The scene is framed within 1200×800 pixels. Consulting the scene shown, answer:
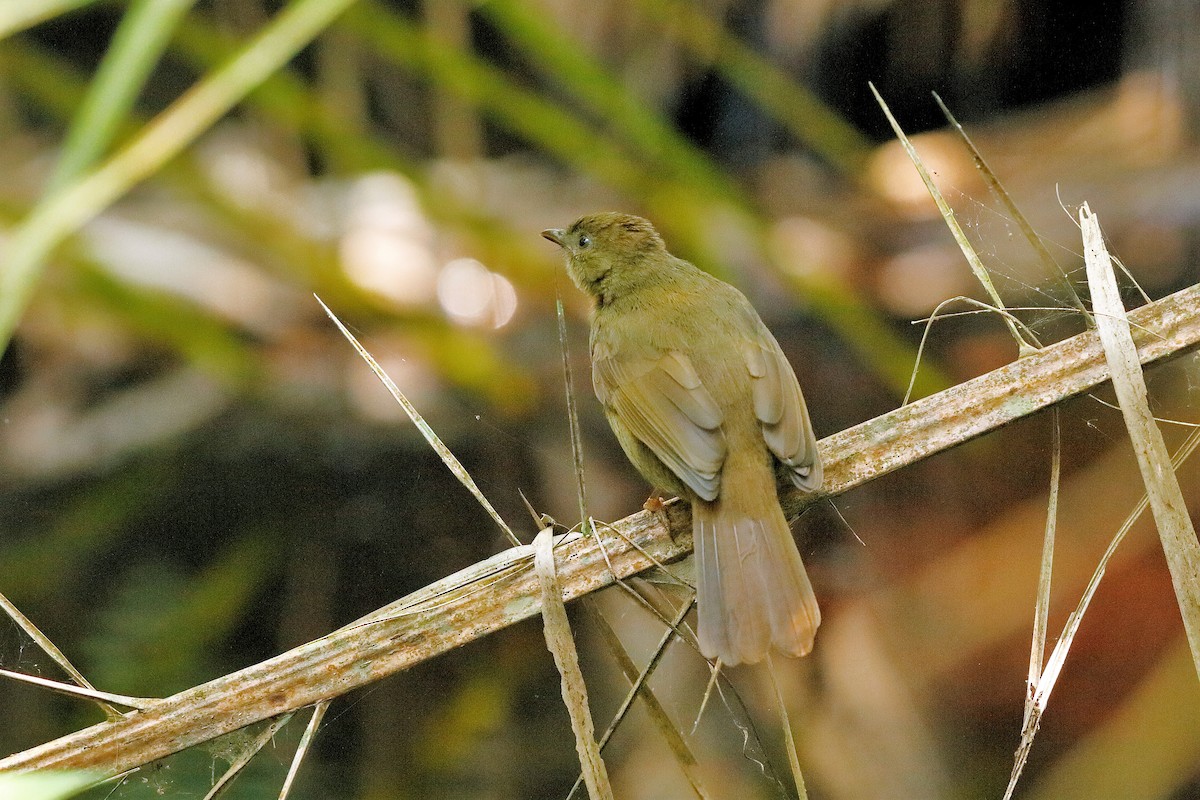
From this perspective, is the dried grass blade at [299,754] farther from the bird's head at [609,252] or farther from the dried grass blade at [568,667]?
the bird's head at [609,252]

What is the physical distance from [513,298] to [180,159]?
1503 millimetres

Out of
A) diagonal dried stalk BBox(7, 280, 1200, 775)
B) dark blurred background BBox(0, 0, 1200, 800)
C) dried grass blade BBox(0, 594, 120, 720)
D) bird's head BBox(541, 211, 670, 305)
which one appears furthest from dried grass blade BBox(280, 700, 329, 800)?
bird's head BBox(541, 211, 670, 305)

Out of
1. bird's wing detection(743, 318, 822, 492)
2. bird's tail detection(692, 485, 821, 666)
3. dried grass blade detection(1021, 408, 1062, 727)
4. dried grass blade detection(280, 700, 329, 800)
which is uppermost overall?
bird's wing detection(743, 318, 822, 492)

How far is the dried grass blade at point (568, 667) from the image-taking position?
1.68m

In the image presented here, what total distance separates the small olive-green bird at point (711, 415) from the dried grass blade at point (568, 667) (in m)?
0.37

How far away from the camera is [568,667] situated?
1.75 m

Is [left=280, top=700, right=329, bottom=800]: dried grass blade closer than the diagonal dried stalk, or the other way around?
[left=280, top=700, right=329, bottom=800]: dried grass blade

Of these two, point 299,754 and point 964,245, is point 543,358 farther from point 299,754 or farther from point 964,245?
point 299,754

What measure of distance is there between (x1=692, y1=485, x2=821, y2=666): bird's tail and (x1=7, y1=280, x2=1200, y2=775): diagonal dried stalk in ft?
0.58

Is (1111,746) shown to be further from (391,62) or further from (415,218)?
(391,62)

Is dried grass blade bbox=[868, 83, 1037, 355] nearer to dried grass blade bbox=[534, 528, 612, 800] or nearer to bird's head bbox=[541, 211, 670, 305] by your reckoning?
dried grass blade bbox=[534, 528, 612, 800]

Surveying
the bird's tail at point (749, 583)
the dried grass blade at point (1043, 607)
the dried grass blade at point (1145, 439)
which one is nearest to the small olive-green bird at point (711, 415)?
the bird's tail at point (749, 583)

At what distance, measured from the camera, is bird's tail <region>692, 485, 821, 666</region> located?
84.7 inches

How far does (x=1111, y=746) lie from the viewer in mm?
3299
